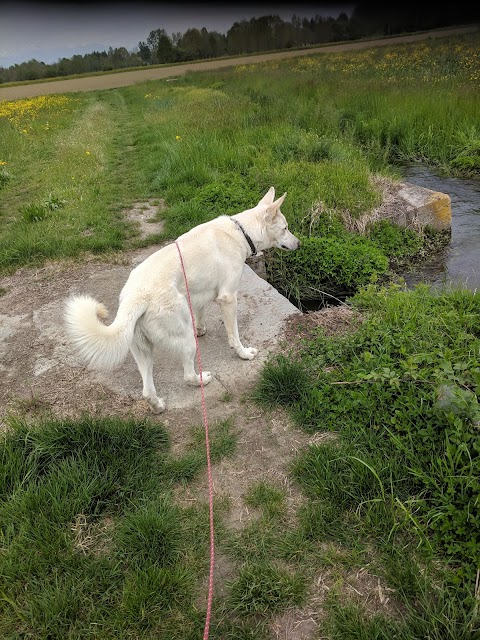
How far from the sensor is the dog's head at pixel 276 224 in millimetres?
4465

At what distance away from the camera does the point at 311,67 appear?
79.7ft

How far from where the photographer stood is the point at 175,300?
335cm

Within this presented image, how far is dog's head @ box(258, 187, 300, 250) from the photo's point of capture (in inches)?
Result: 176

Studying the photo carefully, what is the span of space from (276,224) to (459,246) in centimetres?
398

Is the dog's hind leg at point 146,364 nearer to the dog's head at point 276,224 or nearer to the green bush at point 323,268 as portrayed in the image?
the dog's head at point 276,224

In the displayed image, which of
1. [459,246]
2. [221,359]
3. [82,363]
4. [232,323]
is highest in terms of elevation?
[232,323]

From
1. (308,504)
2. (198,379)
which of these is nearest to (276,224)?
(198,379)

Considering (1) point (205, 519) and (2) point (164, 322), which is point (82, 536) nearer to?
(1) point (205, 519)

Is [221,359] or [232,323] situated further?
[221,359]

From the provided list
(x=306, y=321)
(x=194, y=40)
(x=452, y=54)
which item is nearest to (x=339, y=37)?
(x=194, y=40)

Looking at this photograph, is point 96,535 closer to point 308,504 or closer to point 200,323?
point 308,504

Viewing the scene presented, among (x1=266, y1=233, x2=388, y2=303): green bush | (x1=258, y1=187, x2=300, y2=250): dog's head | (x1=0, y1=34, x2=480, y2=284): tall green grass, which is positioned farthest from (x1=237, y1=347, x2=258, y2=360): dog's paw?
(x1=0, y1=34, x2=480, y2=284): tall green grass

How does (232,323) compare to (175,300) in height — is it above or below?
below

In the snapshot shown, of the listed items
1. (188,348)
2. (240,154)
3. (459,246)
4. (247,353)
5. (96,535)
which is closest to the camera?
(96,535)
